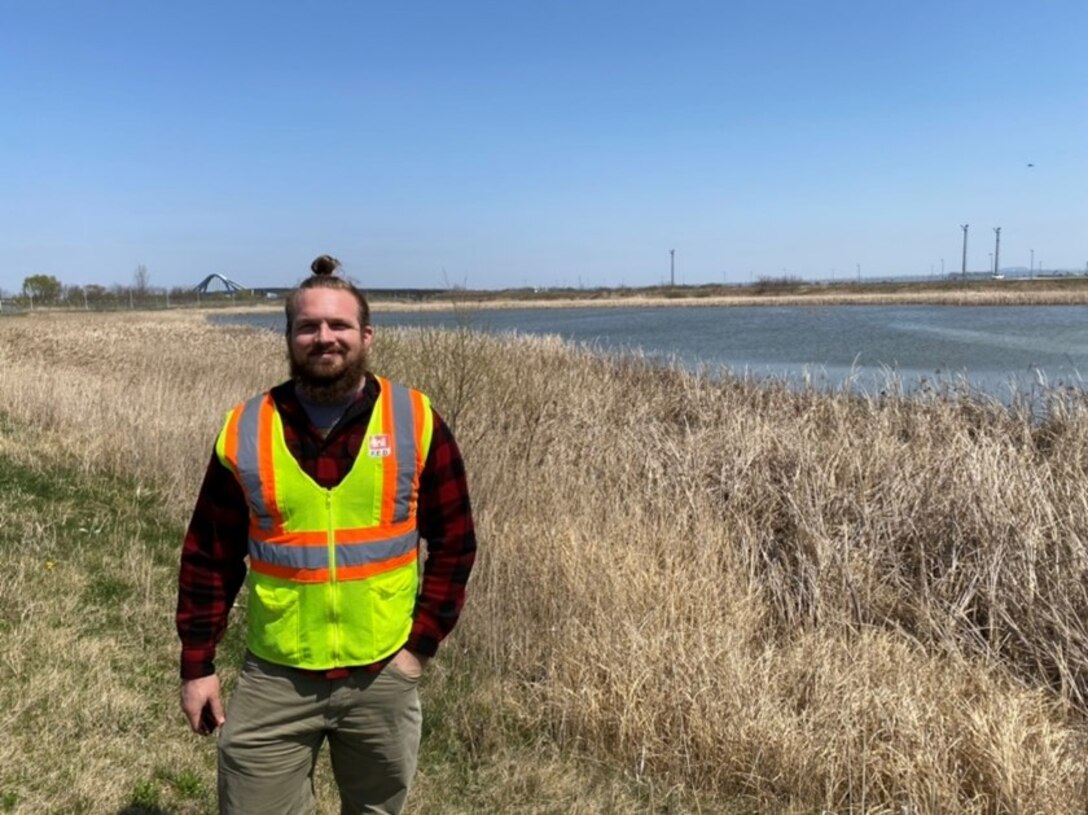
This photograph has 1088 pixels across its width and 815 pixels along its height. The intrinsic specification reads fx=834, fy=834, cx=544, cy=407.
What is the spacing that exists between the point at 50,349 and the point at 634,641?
19737mm

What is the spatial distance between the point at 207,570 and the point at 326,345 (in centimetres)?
65

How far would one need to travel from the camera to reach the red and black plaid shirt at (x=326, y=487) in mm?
2037

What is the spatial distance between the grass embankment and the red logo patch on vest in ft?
5.47

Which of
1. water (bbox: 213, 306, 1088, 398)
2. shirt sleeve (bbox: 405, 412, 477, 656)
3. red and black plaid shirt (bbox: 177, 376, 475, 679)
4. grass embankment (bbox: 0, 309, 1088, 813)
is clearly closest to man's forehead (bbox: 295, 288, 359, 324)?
red and black plaid shirt (bbox: 177, 376, 475, 679)

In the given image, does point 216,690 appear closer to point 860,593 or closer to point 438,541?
point 438,541

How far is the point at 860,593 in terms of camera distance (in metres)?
5.33

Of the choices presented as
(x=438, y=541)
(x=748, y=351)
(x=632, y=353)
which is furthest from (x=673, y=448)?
(x=748, y=351)

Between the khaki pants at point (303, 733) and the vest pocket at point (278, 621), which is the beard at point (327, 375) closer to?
the vest pocket at point (278, 621)

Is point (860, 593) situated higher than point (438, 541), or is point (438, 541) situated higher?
point (438, 541)

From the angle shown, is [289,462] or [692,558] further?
[692,558]

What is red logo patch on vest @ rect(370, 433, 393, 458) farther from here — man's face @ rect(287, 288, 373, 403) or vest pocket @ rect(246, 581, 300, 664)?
vest pocket @ rect(246, 581, 300, 664)

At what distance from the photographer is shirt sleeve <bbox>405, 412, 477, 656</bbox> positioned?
2.18 metres

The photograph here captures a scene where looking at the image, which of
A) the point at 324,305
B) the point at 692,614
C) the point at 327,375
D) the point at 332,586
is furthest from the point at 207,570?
the point at 692,614

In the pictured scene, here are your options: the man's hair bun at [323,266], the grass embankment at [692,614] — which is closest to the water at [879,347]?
the grass embankment at [692,614]
